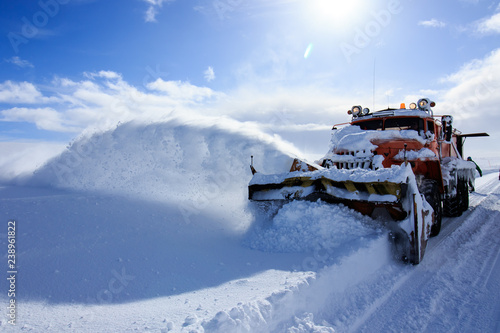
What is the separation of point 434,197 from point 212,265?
4379mm

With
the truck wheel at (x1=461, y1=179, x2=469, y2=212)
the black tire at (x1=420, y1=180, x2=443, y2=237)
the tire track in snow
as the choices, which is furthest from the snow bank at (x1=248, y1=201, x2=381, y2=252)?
the truck wheel at (x1=461, y1=179, x2=469, y2=212)

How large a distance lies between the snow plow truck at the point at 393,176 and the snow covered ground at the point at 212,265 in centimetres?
27

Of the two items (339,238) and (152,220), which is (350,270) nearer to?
(339,238)

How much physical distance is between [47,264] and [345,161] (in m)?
4.69

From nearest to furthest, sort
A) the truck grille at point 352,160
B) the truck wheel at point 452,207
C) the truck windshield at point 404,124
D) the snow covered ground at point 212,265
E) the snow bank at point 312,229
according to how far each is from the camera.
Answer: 1. the snow covered ground at point 212,265
2. the snow bank at point 312,229
3. the truck grille at point 352,160
4. the truck windshield at point 404,124
5. the truck wheel at point 452,207

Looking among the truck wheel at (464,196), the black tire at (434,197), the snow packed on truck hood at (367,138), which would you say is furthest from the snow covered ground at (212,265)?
the truck wheel at (464,196)

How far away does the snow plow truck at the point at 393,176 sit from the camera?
4016 mm

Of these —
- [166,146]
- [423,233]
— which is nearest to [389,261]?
[423,233]

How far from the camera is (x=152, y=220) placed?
4.29m

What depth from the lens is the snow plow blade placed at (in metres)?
3.94

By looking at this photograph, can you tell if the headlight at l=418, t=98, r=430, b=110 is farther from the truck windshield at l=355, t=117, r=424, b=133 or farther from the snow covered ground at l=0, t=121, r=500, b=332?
the snow covered ground at l=0, t=121, r=500, b=332

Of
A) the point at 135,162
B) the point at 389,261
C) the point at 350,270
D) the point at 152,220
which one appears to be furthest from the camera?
the point at 135,162

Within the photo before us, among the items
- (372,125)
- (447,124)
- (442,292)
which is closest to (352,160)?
(372,125)

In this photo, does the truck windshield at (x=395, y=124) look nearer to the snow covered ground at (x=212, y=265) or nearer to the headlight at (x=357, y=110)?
the headlight at (x=357, y=110)
